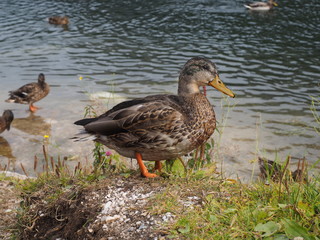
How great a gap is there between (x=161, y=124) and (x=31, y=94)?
7.11 meters

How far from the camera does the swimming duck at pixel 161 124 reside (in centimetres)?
401

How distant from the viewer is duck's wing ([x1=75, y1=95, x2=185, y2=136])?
404 centimetres

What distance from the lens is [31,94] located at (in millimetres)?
10477

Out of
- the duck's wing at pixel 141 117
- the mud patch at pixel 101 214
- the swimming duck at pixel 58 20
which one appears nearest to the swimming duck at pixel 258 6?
the swimming duck at pixel 58 20

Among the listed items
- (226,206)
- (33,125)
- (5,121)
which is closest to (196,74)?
(226,206)

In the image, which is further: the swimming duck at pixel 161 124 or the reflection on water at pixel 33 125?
the reflection on water at pixel 33 125

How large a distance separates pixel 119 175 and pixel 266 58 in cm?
1116

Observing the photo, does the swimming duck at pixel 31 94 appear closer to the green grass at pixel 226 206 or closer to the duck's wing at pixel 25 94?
the duck's wing at pixel 25 94

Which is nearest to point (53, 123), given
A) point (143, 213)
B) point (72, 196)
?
point (72, 196)

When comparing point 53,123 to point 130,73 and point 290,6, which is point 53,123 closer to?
point 130,73

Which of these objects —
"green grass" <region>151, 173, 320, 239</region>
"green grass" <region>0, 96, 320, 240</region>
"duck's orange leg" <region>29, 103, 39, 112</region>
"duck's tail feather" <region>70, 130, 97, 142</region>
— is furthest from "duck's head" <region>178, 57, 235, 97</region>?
"duck's orange leg" <region>29, 103, 39, 112</region>

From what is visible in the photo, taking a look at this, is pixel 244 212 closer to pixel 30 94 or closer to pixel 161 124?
pixel 161 124

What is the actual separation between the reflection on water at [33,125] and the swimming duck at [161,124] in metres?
5.20

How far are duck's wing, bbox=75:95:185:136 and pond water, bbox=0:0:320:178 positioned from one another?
102cm
